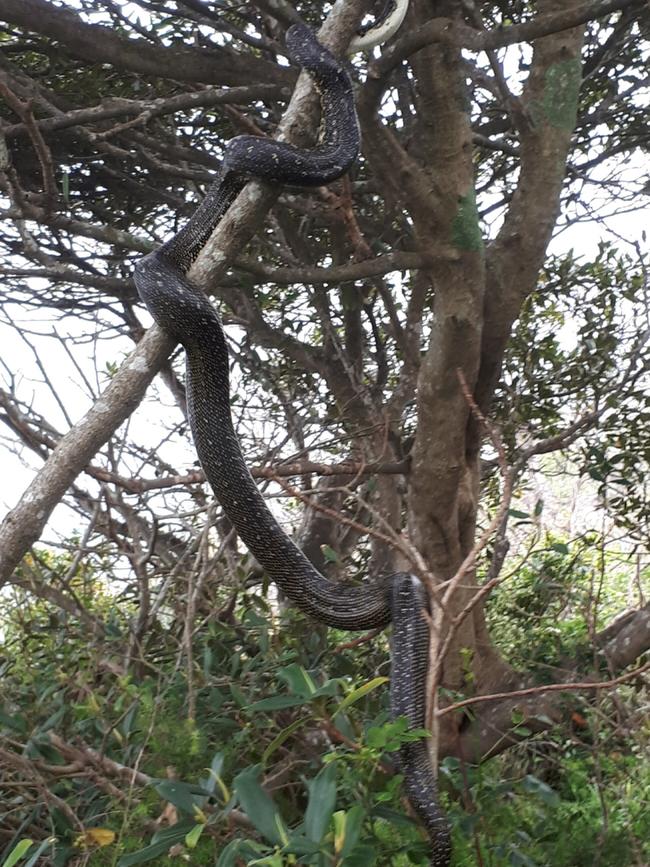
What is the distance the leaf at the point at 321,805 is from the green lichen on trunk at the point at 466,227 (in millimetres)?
1606

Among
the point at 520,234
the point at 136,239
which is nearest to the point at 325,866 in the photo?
the point at 136,239

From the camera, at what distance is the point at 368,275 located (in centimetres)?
201

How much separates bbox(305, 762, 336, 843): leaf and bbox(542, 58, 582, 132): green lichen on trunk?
194 centimetres

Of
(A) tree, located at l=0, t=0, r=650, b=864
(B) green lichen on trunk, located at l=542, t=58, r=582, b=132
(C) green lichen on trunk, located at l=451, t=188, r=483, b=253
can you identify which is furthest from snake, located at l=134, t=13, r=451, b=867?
(B) green lichen on trunk, located at l=542, t=58, r=582, b=132

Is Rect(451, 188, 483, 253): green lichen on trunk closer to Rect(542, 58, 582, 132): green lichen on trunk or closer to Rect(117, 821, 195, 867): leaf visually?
Rect(542, 58, 582, 132): green lichen on trunk

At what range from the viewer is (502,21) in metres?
2.69

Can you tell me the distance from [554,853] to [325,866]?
91cm

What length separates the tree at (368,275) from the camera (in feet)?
5.87

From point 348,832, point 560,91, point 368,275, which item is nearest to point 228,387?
point 368,275

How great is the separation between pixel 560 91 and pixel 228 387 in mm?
1369

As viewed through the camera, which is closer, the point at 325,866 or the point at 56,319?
the point at 325,866

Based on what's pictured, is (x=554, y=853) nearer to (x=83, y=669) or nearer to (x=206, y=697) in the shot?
(x=206, y=697)

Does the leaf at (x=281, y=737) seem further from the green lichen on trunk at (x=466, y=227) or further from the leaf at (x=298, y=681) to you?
the green lichen on trunk at (x=466, y=227)

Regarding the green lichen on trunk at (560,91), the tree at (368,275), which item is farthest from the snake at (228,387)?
the green lichen on trunk at (560,91)
